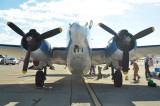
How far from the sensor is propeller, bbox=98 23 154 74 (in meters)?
11.0

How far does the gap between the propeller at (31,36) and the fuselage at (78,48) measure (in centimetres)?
97

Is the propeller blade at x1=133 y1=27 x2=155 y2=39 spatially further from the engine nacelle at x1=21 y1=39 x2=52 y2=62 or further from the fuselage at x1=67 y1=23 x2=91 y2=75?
the engine nacelle at x1=21 y1=39 x2=52 y2=62

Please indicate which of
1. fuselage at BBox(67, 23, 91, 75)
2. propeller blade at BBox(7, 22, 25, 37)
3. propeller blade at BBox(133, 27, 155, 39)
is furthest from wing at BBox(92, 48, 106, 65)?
propeller blade at BBox(7, 22, 25, 37)

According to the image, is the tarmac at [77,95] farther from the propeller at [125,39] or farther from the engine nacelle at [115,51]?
the engine nacelle at [115,51]

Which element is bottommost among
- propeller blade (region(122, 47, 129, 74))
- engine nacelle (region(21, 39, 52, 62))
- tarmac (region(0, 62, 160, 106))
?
tarmac (region(0, 62, 160, 106))

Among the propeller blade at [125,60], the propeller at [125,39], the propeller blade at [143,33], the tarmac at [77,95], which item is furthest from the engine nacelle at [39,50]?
the propeller blade at [143,33]

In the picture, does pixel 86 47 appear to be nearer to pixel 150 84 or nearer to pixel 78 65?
pixel 78 65

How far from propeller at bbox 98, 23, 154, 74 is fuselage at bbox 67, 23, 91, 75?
1787 mm

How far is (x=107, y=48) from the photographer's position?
12.6 metres

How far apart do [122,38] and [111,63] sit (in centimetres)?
204

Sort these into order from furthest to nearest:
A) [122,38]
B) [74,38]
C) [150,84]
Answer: [150,84], [122,38], [74,38]

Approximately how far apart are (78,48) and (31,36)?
2710 mm

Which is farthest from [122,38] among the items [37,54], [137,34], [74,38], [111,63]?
[37,54]

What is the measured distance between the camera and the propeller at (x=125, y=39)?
1095cm
